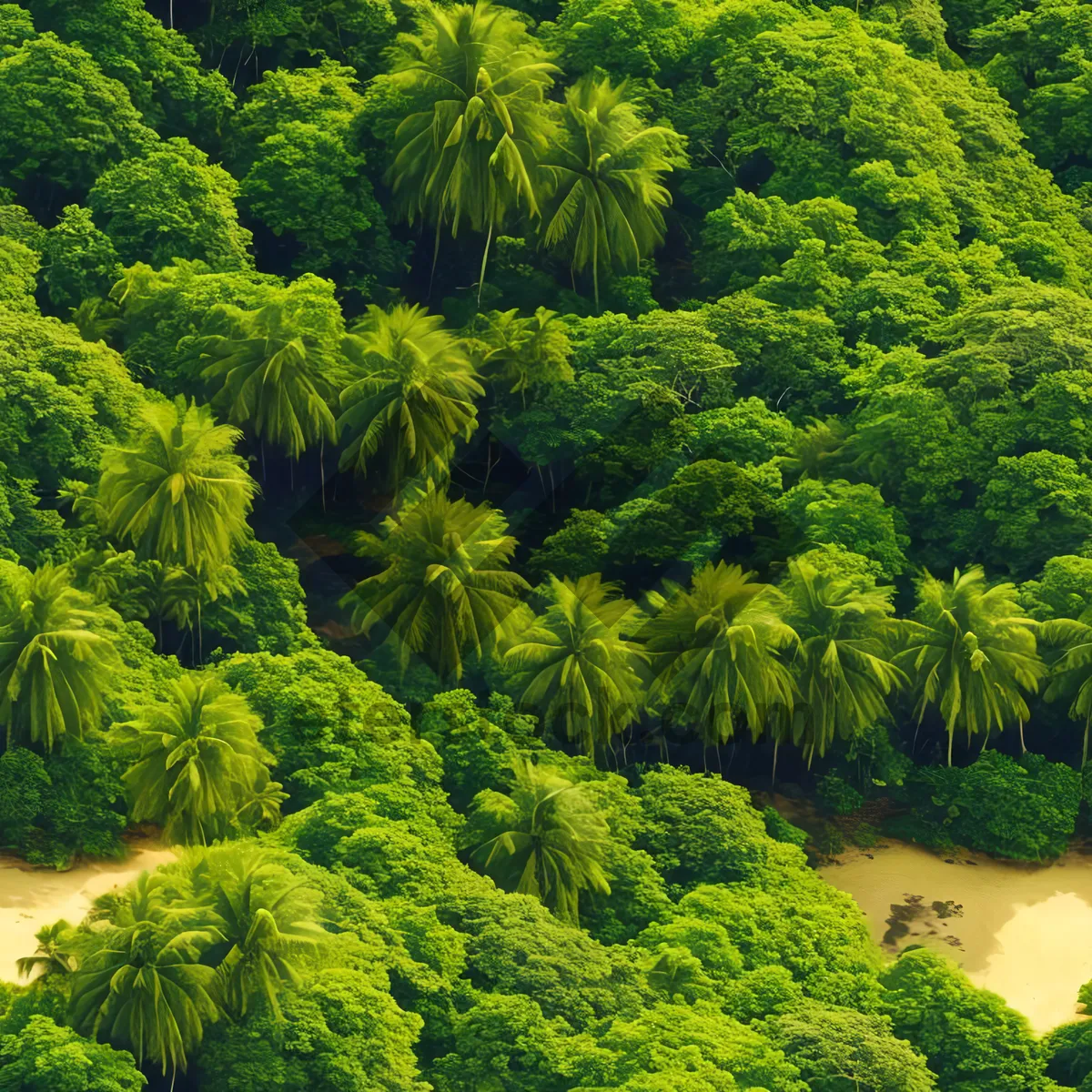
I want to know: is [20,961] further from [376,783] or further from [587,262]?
[587,262]

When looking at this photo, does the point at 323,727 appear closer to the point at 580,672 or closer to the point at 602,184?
the point at 580,672

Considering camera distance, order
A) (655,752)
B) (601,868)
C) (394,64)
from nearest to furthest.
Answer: (601,868) < (655,752) < (394,64)

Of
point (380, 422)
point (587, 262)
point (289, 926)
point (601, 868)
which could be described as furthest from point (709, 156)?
point (289, 926)

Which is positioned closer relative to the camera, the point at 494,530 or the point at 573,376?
the point at 494,530

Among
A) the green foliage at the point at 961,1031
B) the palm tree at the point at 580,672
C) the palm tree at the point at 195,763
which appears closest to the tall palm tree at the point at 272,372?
the palm tree at the point at 580,672

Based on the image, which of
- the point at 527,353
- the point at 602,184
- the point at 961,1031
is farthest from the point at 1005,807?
the point at 602,184
